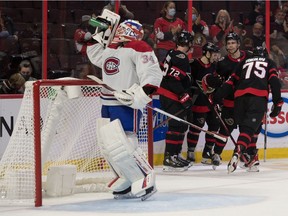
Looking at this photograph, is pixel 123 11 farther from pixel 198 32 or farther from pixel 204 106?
pixel 204 106

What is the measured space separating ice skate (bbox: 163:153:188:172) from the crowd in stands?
976 millimetres

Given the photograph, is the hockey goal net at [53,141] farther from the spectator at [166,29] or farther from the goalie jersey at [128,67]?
the spectator at [166,29]

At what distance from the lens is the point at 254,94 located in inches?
298

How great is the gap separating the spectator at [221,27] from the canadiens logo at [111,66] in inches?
128

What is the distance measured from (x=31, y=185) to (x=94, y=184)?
60cm

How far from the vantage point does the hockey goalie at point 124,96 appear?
569cm

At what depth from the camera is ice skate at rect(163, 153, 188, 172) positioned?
313 inches

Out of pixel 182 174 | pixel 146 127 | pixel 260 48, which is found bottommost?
pixel 182 174

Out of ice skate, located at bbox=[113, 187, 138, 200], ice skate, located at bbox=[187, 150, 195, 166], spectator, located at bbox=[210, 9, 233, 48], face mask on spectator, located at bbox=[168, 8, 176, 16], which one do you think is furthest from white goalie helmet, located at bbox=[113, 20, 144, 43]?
spectator, located at bbox=[210, 9, 233, 48]

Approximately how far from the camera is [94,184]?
21.0 ft

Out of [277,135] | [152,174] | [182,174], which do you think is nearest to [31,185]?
[152,174]

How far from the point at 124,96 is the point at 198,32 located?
3319mm

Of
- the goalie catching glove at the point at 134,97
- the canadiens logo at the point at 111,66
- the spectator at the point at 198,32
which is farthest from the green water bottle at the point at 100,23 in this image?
the spectator at the point at 198,32

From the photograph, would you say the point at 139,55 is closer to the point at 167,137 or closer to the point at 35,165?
the point at 35,165
